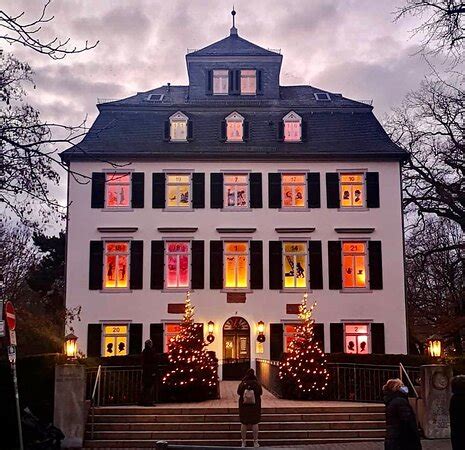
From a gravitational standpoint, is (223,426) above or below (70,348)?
below

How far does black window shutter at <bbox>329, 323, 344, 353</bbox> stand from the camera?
30.2 m

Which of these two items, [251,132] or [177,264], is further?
[251,132]

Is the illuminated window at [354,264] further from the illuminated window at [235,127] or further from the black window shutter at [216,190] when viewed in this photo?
the illuminated window at [235,127]

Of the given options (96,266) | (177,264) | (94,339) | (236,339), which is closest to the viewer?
(94,339)

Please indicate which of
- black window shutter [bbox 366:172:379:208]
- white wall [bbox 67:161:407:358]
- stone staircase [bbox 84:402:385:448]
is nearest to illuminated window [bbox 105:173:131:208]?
white wall [bbox 67:161:407:358]

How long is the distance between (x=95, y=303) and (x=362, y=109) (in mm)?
15094

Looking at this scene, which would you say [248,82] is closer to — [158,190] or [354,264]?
[158,190]

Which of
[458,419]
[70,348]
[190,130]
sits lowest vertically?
[458,419]

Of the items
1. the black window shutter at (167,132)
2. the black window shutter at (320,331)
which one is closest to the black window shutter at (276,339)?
the black window shutter at (320,331)

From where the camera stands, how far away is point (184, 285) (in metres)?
30.8

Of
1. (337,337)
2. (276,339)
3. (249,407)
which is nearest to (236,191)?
(276,339)

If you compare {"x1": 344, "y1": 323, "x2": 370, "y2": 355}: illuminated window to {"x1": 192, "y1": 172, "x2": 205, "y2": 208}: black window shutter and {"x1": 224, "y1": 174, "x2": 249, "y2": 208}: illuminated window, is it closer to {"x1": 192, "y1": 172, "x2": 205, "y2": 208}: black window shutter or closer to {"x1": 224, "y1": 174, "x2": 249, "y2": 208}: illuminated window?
{"x1": 224, "y1": 174, "x2": 249, "y2": 208}: illuminated window

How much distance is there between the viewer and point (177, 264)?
102ft

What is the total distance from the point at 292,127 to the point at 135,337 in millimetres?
11525
